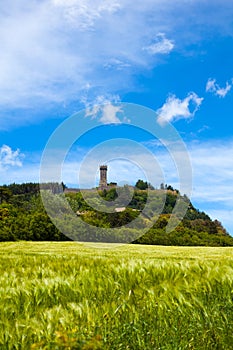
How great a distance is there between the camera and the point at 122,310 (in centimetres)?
397

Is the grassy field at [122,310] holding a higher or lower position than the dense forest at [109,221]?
lower

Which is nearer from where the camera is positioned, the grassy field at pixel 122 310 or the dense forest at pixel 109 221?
the grassy field at pixel 122 310

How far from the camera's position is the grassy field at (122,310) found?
3578 mm

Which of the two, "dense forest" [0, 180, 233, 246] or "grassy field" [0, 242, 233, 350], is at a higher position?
"dense forest" [0, 180, 233, 246]

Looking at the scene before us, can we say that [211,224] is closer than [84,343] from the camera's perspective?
No

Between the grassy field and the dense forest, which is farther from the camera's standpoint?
the dense forest

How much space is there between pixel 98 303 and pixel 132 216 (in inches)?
923

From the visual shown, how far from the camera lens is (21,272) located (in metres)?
6.32

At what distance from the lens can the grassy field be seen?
358cm

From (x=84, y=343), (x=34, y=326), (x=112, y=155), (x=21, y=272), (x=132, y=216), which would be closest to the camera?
(x=84, y=343)

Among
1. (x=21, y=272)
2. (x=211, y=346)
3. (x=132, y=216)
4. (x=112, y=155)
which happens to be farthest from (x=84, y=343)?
(x=132, y=216)

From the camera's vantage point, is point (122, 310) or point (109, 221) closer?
point (122, 310)

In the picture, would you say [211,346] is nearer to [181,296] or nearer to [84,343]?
[181,296]

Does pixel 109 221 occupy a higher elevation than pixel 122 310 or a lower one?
higher
